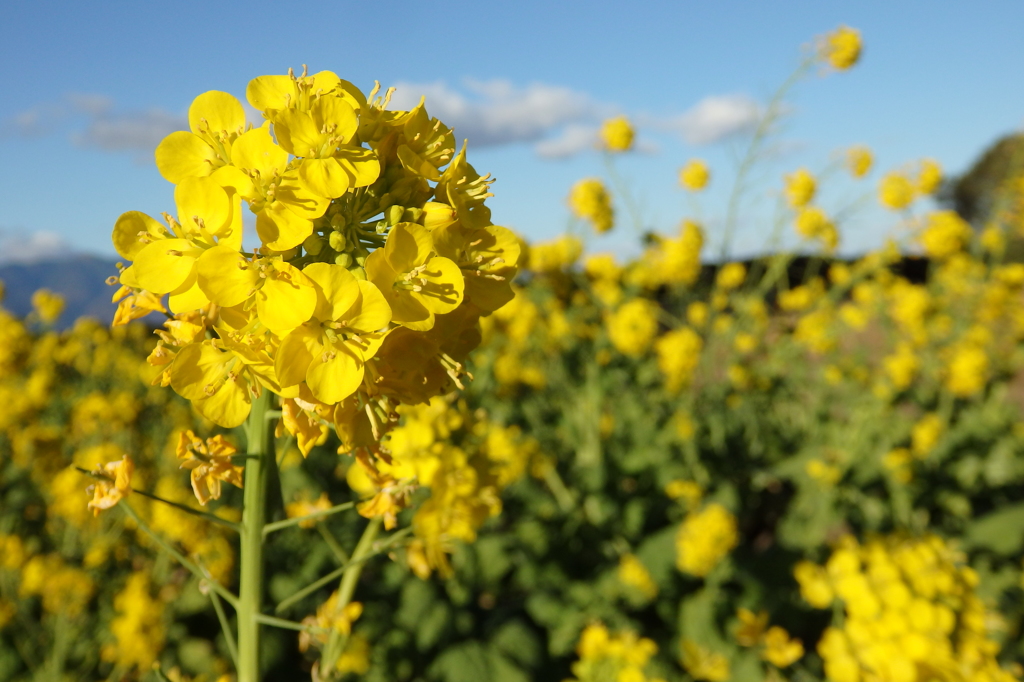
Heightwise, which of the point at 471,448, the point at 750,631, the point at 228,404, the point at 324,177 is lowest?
the point at 750,631

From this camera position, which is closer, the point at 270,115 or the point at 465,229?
the point at 270,115

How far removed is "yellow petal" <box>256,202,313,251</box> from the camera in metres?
1.03

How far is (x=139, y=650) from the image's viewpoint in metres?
3.33

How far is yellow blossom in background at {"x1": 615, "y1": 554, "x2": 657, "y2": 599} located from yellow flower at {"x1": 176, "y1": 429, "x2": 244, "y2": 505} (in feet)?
11.3

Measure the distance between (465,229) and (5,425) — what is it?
5.33 metres

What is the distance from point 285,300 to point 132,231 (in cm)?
40

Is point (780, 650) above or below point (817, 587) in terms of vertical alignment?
below

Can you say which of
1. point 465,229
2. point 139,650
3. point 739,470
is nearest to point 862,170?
point 739,470

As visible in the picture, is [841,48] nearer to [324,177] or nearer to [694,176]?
[694,176]

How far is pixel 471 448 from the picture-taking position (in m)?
2.22

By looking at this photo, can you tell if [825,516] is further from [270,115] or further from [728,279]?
Answer: [270,115]

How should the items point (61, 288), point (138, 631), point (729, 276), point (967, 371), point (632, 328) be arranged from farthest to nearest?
1. point (61, 288)
2. point (729, 276)
3. point (967, 371)
4. point (632, 328)
5. point (138, 631)

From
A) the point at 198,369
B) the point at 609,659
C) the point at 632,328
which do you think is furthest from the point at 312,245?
the point at 632,328

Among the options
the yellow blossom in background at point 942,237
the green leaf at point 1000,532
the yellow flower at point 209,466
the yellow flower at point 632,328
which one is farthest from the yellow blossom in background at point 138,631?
the yellow blossom in background at point 942,237
